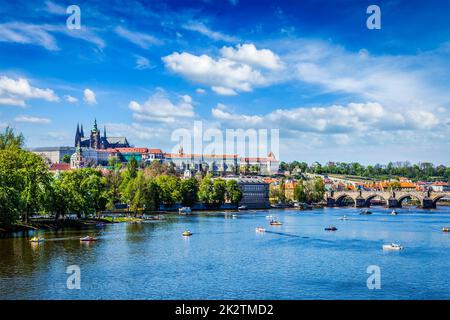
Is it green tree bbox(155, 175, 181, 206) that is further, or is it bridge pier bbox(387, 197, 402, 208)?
bridge pier bbox(387, 197, 402, 208)

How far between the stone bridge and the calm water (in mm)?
70983

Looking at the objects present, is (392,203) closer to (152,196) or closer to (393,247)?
(152,196)

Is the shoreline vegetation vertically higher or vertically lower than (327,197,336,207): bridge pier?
higher

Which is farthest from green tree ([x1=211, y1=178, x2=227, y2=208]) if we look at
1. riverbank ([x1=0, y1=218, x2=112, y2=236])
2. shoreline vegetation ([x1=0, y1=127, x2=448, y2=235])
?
riverbank ([x1=0, y1=218, x2=112, y2=236])

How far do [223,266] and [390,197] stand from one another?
102157 mm

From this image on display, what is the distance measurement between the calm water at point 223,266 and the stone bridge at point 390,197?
71.0 m

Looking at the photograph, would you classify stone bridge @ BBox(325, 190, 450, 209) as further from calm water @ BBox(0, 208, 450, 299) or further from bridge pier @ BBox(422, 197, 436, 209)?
calm water @ BBox(0, 208, 450, 299)

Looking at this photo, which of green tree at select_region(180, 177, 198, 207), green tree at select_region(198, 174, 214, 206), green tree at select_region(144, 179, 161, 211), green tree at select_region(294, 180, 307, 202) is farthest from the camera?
green tree at select_region(294, 180, 307, 202)

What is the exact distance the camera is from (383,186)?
175 meters

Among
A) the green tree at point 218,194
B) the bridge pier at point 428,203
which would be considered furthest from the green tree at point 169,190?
the bridge pier at point 428,203

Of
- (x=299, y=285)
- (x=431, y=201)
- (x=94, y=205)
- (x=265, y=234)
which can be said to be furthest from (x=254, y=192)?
(x=299, y=285)

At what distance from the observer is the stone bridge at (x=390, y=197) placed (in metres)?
123

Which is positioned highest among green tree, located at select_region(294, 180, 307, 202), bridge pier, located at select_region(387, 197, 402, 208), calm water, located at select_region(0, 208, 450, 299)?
green tree, located at select_region(294, 180, 307, 202)

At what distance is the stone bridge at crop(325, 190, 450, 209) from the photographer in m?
123
